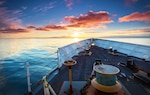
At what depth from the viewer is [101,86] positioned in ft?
6.42

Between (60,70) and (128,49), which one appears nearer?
(60,70)

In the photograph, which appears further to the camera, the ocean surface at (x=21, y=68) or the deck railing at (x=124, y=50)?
the ocean surface at (x=21, y=68)

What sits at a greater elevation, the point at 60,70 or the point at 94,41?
the point at 94,41

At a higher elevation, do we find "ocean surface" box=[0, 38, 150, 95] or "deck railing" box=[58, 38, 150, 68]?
"deck railing" box=[58, 38, 150, 68]

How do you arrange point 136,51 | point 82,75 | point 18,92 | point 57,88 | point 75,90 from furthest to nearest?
point 136,51
point 18,92
point 82,75
point 57,88
point 75,90

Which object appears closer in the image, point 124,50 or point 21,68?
point 21,68

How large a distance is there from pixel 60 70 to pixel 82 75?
1.06 meters

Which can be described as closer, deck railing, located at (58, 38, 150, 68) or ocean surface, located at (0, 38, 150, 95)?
deck railing, located at (58, 38, 150, 68)

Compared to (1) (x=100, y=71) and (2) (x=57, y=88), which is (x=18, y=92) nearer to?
(2) (x=57, y=88)

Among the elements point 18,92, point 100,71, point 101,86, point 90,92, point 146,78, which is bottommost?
point 18,92

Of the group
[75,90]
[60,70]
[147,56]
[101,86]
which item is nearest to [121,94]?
[101,86]

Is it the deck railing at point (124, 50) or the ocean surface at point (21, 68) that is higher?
the deck railing at point (124, 50)

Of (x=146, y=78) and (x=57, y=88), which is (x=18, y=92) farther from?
(x=146, y=78)

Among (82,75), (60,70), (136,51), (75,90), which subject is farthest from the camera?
(136,51)
